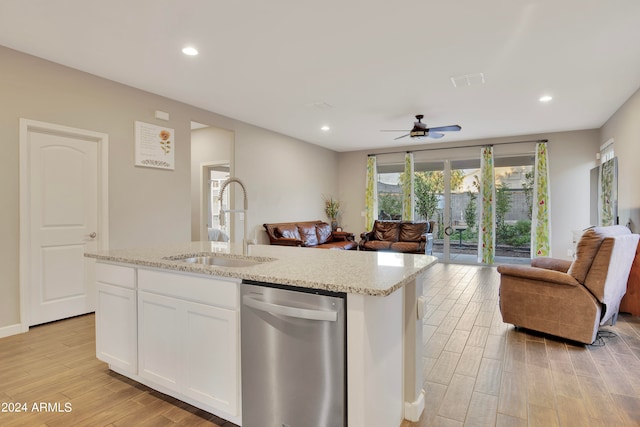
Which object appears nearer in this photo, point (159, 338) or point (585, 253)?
point (159, 338)

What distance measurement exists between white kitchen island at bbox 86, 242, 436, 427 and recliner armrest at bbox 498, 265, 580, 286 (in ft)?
5.37

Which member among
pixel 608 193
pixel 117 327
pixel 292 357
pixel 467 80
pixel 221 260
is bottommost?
pixel 117 327

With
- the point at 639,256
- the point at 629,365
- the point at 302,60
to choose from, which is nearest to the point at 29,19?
the point at 302,60

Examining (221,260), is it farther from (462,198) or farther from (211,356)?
(462,198)

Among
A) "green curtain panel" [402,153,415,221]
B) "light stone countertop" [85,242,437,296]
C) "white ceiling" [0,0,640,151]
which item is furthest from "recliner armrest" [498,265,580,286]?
"green curtain panel" [402,153,415,221]

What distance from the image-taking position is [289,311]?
4.98 ft

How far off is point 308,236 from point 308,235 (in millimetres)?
27

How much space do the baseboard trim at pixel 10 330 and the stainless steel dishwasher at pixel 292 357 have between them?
2883 millimetres

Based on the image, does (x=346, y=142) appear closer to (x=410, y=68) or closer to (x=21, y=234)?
(x=410, y=68)

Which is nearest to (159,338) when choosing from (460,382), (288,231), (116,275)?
(116,275)

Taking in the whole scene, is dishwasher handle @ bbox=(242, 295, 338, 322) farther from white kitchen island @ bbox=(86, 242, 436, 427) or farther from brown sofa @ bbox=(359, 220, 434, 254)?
brown sofa @ bbox=(359, 220, 434, 254)

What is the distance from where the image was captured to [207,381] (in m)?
1.84

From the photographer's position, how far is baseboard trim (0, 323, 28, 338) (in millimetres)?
3125

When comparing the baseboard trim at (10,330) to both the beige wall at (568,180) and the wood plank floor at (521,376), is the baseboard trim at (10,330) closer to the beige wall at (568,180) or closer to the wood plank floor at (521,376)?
the wood plank floor at (521,376)
